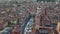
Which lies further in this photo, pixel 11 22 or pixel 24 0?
pixel 24 0

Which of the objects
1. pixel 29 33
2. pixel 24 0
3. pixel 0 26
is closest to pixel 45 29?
pixel 29 33

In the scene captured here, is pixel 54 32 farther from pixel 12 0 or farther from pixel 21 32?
pixel 12 0

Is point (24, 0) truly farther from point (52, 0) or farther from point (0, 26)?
point (0, 26)

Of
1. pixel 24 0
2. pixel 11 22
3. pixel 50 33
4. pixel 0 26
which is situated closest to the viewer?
pixel 50 33

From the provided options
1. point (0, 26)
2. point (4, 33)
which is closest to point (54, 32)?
point (4, 33)

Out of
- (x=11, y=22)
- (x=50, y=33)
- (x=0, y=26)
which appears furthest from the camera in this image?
(x=11, y=22)

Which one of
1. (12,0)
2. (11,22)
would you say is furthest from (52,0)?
(11,22)

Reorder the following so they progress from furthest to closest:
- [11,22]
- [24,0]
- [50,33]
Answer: [24,0], [11,22], [50,33]

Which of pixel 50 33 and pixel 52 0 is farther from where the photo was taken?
pixel 52 0
